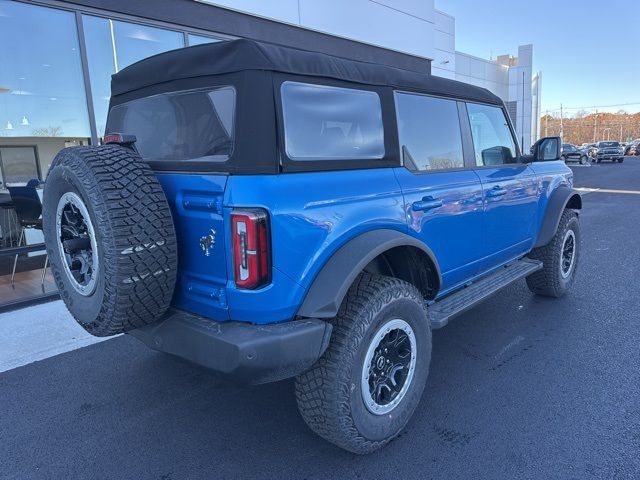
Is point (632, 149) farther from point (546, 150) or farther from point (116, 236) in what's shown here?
point (116, 236)

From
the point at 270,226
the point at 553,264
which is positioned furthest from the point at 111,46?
the point at 553,264

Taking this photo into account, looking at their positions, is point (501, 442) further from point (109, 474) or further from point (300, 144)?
point (109, 474)

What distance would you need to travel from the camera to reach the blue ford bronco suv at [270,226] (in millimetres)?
2023

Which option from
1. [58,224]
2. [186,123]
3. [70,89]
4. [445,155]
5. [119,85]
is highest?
[70,89]

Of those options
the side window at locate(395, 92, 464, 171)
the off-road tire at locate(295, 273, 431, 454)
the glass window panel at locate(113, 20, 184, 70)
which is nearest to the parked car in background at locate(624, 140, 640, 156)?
the glass window panel at locate(113, 20, 184, 70)

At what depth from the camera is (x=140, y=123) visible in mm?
2824

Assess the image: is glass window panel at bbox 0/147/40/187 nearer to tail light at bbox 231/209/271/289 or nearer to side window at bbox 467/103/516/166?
tail light at bbox 231/209/271/289

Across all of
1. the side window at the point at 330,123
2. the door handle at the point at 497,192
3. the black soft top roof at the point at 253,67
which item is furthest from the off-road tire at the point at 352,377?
the door handle at the point at 497,192

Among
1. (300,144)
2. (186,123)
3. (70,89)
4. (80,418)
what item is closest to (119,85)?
(186,123)

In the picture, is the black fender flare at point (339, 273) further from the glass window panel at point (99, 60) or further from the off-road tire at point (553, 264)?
the glass window panel at point (99, 60)

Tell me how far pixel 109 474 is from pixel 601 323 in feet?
13.1

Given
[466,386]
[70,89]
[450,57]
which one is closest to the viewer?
[466,386]

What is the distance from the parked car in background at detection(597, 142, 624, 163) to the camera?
33406 mm

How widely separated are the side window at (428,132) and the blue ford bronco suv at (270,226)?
0.02m
